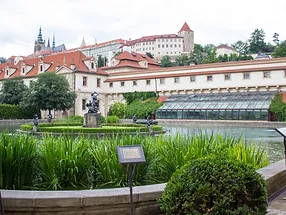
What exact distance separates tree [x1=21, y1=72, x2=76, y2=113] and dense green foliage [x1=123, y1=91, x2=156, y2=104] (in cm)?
1161

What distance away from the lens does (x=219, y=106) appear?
39.9 m

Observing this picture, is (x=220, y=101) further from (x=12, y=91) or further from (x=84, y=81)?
(x=12, y=91)

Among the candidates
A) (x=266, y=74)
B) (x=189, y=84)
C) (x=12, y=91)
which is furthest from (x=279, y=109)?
(x=12, y=91)

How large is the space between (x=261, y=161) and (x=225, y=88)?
38868mm

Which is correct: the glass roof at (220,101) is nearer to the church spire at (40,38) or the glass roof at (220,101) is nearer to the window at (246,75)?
the window at (246,75)

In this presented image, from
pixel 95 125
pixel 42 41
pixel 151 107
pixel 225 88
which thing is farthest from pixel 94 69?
pixel 42 41

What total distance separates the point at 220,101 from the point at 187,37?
91898 millimetres

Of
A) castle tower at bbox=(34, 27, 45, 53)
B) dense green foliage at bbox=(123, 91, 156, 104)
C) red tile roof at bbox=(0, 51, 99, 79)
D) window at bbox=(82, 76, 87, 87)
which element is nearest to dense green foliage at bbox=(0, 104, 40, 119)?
window at bbox=(82, 76, 87, 87)

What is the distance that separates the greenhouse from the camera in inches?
1465

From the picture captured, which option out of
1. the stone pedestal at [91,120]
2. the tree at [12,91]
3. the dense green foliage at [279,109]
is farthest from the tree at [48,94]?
the dense green foliage at [279,109]

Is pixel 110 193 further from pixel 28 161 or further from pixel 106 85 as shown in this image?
pixel 106 85

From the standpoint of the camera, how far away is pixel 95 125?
23.5 metres

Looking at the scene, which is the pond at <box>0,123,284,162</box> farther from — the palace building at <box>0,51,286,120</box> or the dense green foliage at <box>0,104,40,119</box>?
the dense green foliage at <box>0,104,40,119</box>

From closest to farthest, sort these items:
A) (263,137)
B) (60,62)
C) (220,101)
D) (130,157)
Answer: (130,157), (263,137), (220,101), (60,62)
